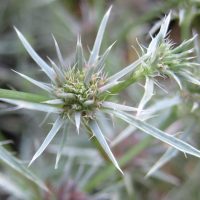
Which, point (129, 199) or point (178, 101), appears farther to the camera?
point (129, 199)

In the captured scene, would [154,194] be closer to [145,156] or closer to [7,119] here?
[145,156]

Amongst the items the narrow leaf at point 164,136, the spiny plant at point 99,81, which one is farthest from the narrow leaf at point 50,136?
the narrow leaf at point 164,136

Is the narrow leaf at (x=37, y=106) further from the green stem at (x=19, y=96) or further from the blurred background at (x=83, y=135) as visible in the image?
the blurred background at (x=83, y=135)

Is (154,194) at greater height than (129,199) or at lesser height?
lesser

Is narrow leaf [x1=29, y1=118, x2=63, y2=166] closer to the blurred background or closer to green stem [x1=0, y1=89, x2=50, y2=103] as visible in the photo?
green stem [x1=0, y1=89, x2=50, y2=103]

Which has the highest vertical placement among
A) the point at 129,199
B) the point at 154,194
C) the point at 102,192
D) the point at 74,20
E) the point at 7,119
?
the point at 74,20

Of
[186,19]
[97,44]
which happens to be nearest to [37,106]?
[97,44]

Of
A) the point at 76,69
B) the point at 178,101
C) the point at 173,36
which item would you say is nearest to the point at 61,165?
the point at 178,101

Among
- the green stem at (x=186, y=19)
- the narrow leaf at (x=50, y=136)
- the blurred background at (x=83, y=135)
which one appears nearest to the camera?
the narrow leaf at (x=50, y=136)
